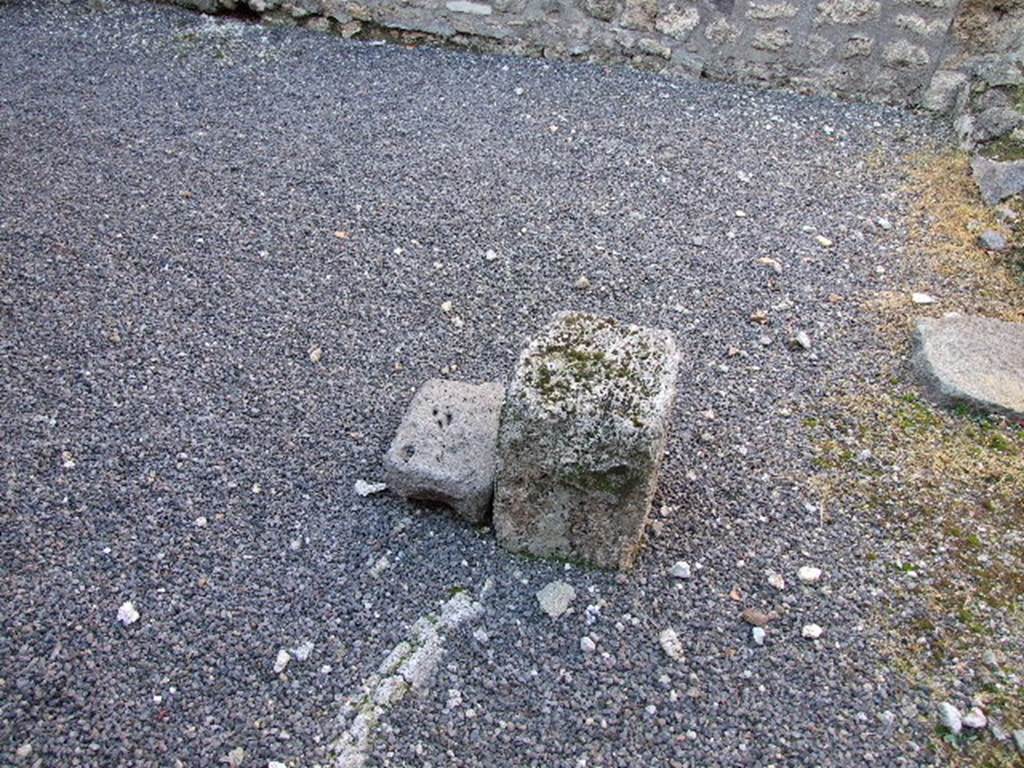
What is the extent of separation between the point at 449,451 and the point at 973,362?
211cm

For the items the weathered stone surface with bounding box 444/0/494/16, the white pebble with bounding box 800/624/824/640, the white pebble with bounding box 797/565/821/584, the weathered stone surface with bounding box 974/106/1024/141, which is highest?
the weathered stone surface with bounding box 444/0/494/16

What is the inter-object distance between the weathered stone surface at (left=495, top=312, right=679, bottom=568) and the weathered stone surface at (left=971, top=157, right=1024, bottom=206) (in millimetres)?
2869

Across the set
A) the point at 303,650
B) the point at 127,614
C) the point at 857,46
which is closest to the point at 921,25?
the point at 857,46

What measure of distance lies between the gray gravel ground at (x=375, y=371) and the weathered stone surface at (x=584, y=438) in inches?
6.6

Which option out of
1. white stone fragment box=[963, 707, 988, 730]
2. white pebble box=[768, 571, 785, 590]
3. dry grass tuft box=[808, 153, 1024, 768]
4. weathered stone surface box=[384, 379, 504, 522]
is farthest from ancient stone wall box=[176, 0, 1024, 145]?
white stone fragment box=[963, 707, 988, 730]

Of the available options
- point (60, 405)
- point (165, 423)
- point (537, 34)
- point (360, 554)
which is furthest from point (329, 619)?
point (537, 34)

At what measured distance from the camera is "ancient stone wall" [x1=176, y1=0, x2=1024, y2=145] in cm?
533

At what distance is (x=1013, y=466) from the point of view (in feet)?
10.6

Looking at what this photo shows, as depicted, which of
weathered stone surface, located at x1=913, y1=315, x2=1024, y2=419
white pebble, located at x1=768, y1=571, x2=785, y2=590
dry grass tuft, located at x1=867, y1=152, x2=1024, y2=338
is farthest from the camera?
dry grass tuft, located at x1=867, y1=152, x2=1024, y2=338

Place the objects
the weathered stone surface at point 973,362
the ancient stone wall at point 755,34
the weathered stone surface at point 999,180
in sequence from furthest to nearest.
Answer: the ancient stone wall at point 755,34
the weathered stone surface at point 999,180
the weathered stone surface at point 973,362

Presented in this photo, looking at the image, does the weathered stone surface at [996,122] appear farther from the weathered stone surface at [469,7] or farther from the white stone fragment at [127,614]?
the white stone fragment at [127,614]

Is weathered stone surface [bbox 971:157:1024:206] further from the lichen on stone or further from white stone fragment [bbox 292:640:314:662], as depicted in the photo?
white stone fragment [bbox 292:640:314:662]

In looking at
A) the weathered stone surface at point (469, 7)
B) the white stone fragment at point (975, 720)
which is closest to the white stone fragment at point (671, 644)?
the white stone fragment at point (975, 720)

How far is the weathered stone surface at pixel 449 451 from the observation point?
9.49ft
